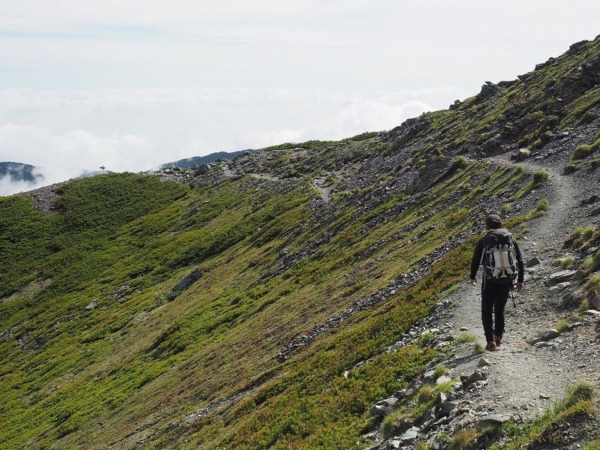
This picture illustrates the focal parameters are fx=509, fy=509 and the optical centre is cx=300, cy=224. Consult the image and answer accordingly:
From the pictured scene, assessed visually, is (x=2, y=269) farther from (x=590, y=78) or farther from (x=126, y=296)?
(x=590, y=78)

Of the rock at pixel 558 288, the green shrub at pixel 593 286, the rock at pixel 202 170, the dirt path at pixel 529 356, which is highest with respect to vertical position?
the rock at pixel 202 170

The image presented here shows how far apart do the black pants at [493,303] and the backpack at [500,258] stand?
224 millimetres

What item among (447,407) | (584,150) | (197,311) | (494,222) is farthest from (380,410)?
(197,311)

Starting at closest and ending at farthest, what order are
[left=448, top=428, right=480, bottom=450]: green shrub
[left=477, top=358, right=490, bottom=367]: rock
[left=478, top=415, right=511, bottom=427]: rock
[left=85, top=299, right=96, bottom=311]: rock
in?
[left=448, top=428, right=480, bottom=450]: green shrub
[left=478, top=415, right=511, bottom=427]: rock
[left=477, top=358, right=490, bottom=367]: rock
[left=85, top=299, right=96, bottom=311]: rock

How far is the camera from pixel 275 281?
180ft

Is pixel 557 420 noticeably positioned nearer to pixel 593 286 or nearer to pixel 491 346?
pixel 491 346

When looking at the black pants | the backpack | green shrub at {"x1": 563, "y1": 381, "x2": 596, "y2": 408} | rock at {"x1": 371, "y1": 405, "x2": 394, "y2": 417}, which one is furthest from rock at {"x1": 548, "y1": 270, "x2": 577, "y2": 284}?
green shrub at {"x1": 563, "y1": 381, "x2": 596, "y2": 408}

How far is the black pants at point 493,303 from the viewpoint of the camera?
589 inches

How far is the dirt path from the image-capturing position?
40.1 feet

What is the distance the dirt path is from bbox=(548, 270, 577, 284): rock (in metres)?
0.39

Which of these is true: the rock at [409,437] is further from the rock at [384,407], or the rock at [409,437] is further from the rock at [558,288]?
the rock at [558,288]

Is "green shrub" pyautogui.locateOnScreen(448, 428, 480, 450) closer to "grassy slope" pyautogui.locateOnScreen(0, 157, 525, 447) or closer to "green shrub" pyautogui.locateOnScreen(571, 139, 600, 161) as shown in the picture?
"grassy slope" pyautogui.locateOnScreen(0, 157, 525, 447)

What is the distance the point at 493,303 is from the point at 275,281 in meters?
40.6

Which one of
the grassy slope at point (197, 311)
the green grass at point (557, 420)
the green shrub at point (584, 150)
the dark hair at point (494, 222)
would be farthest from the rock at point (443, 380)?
the green shrub at point (584, 150)
